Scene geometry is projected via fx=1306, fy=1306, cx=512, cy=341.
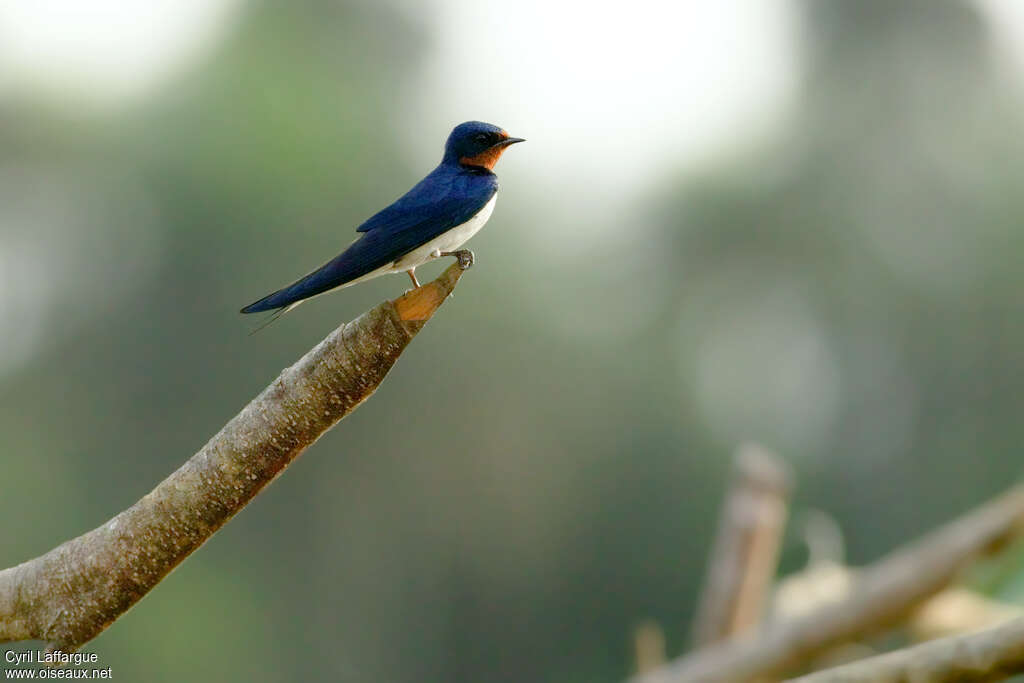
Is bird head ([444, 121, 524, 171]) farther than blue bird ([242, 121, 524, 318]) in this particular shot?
Yes

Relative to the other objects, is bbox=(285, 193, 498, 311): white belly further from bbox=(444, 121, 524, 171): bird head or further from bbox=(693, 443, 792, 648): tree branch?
bbox=(693, 443, 792, 648): tree branch

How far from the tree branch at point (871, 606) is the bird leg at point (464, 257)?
2618 millimetres

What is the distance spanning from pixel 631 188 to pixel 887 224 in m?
8.00

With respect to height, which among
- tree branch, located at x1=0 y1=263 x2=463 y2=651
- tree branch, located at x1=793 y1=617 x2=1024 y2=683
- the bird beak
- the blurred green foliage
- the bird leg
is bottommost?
the blurred green foliage

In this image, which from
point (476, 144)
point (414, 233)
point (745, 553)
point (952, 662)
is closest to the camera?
point (952, 662)

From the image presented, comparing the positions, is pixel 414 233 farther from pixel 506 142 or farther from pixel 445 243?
pixel 506 142

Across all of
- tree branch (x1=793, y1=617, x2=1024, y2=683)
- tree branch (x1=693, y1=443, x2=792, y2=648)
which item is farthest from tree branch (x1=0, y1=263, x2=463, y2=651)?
tree branch (x1=693, y1=443, x2=792, y2=648)

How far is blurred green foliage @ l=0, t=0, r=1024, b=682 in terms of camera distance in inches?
1211

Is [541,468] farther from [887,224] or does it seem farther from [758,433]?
[887,224]

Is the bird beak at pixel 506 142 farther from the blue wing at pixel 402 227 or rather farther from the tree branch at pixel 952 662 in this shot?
the tree branch at pixel 952 662

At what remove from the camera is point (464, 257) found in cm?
296

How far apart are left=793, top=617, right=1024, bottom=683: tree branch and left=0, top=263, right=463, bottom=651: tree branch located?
89 centimetres

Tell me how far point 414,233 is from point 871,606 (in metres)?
2.95

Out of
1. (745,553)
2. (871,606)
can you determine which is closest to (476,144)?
(871,606)
